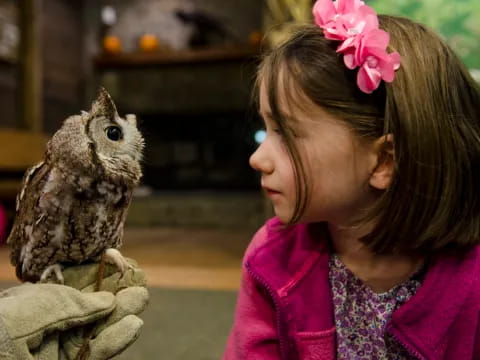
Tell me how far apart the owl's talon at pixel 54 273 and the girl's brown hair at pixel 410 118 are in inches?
12.1

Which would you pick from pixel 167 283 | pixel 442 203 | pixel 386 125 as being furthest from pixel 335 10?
pixel 167 283

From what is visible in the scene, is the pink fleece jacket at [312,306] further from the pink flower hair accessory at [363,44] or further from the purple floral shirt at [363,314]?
the pink flower hair accessory at [363,44]

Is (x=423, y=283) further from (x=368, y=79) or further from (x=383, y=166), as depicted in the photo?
(x=368, y=79)

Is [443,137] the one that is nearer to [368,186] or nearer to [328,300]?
[368,186]

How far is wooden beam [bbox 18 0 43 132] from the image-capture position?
110 inches

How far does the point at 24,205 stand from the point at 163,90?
360 cm

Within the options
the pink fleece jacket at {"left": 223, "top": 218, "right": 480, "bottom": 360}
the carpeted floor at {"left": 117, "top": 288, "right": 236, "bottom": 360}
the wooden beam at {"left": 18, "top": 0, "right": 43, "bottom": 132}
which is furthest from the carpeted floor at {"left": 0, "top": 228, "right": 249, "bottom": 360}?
the wooden beam at {"left": 18, "top": 0, "right": 43, "bottom": 132}

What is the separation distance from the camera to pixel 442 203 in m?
0.66

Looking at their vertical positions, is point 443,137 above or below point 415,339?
above

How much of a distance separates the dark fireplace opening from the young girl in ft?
10.6

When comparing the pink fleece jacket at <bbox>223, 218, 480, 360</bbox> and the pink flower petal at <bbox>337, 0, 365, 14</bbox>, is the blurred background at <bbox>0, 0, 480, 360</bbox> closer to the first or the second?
the pink fleece jacket at <bbox>223, 218, 480, 360</bbox>

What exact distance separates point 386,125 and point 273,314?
345 mm

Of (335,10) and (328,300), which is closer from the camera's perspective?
(335,10)

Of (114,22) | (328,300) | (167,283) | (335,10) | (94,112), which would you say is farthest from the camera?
(114,22)
